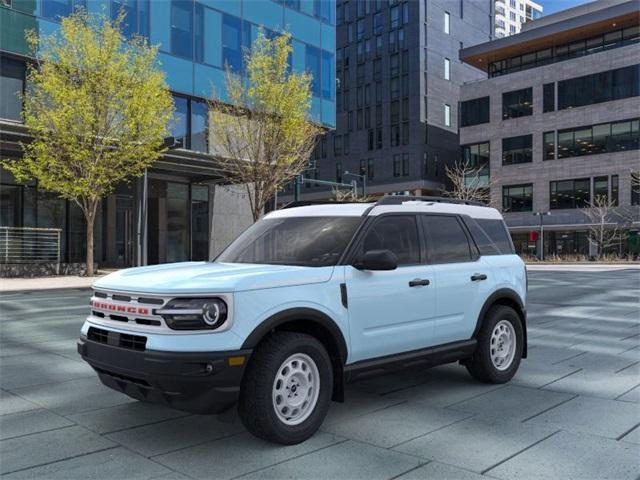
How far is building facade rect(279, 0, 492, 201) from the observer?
71812 millimetres

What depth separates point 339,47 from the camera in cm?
8319

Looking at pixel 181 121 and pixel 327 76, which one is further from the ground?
pixel 327 76

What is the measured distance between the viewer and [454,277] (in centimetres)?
577

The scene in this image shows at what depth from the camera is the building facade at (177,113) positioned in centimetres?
2344

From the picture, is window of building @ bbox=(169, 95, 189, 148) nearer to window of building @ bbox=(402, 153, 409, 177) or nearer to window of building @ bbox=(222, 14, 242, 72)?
window of building @ bbox=(222, 14, 242, 72)

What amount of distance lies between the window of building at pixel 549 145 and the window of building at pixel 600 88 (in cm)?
287

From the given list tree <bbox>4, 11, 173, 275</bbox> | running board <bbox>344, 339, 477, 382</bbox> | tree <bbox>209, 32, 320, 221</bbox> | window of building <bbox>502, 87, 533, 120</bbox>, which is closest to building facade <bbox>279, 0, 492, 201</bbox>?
window of building <bbox>502, 87, 533, 120</bbox>

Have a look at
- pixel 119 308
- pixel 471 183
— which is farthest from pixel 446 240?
pixel 471 183

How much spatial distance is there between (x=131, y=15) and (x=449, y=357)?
81.6 feet

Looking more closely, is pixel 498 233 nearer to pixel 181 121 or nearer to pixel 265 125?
pixel 265 125

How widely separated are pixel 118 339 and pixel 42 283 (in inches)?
738

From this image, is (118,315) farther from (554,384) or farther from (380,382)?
(554,384)

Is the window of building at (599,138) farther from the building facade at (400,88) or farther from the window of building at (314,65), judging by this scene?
the window of building at (314,65)

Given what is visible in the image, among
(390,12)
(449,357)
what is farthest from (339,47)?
(449,357)
